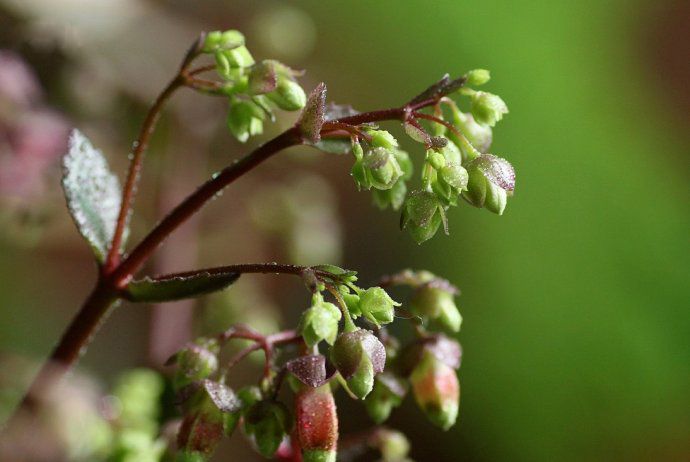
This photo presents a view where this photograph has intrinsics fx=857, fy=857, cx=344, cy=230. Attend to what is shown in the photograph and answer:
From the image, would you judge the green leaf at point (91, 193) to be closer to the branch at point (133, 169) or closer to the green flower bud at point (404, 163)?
the branch at point (133, 169)

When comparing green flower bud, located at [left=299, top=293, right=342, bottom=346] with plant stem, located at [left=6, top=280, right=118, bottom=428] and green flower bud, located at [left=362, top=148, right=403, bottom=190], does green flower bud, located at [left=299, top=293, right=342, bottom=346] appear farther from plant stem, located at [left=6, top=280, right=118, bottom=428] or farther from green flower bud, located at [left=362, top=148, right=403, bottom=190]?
plant stem, located at [left=6, top=280, right=118, bottom=428]

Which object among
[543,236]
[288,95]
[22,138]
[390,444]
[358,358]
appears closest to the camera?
[358,358]

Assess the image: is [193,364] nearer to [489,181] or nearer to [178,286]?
[178,286]

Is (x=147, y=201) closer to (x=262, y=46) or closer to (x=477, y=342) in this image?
(x=262, y=46)

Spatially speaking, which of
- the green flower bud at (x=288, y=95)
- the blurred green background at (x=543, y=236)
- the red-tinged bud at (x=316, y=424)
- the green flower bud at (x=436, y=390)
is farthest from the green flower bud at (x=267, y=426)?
the blurred green background at (x=543, y=236)

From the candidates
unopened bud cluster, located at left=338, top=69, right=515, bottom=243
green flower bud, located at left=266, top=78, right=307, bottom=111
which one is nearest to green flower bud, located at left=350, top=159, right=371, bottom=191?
unopened bud cluster, located at left=338, top=69, right=515, bottom=243

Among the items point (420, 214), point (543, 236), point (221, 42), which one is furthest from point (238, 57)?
point (543, 236)

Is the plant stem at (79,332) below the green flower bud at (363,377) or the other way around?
below
